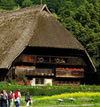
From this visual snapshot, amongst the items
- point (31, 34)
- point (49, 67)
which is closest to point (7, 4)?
point (49, 67)

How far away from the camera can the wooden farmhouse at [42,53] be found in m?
55.3

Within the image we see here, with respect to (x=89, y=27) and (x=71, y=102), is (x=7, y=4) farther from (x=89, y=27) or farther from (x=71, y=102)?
(x=71, y=102)

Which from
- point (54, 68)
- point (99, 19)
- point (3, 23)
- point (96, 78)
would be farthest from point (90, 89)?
point (99, 19)

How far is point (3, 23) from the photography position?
65938 millimetres

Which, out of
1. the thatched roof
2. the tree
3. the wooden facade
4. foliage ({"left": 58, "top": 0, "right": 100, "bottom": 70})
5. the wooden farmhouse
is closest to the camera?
the thatched roof

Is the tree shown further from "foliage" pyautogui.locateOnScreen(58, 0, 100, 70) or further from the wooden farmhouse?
the wooden farmhouse

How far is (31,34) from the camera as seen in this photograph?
5644 cm

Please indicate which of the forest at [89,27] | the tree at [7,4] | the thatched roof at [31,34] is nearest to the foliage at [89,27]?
the forest at [89,27]

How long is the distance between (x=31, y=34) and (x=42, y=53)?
2.94m

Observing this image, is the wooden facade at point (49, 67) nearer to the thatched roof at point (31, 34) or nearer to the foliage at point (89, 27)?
the thatched roof at point (31, 34)

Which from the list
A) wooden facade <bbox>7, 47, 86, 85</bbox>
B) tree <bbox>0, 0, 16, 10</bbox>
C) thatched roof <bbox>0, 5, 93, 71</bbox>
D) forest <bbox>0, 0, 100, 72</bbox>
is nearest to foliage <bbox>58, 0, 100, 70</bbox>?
forest <bbox>0, 0, 100, 72</bbox>

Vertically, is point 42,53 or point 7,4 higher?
point 7,4

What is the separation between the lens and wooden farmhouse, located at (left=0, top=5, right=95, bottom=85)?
5531 centimetres

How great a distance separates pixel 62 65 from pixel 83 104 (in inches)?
857
